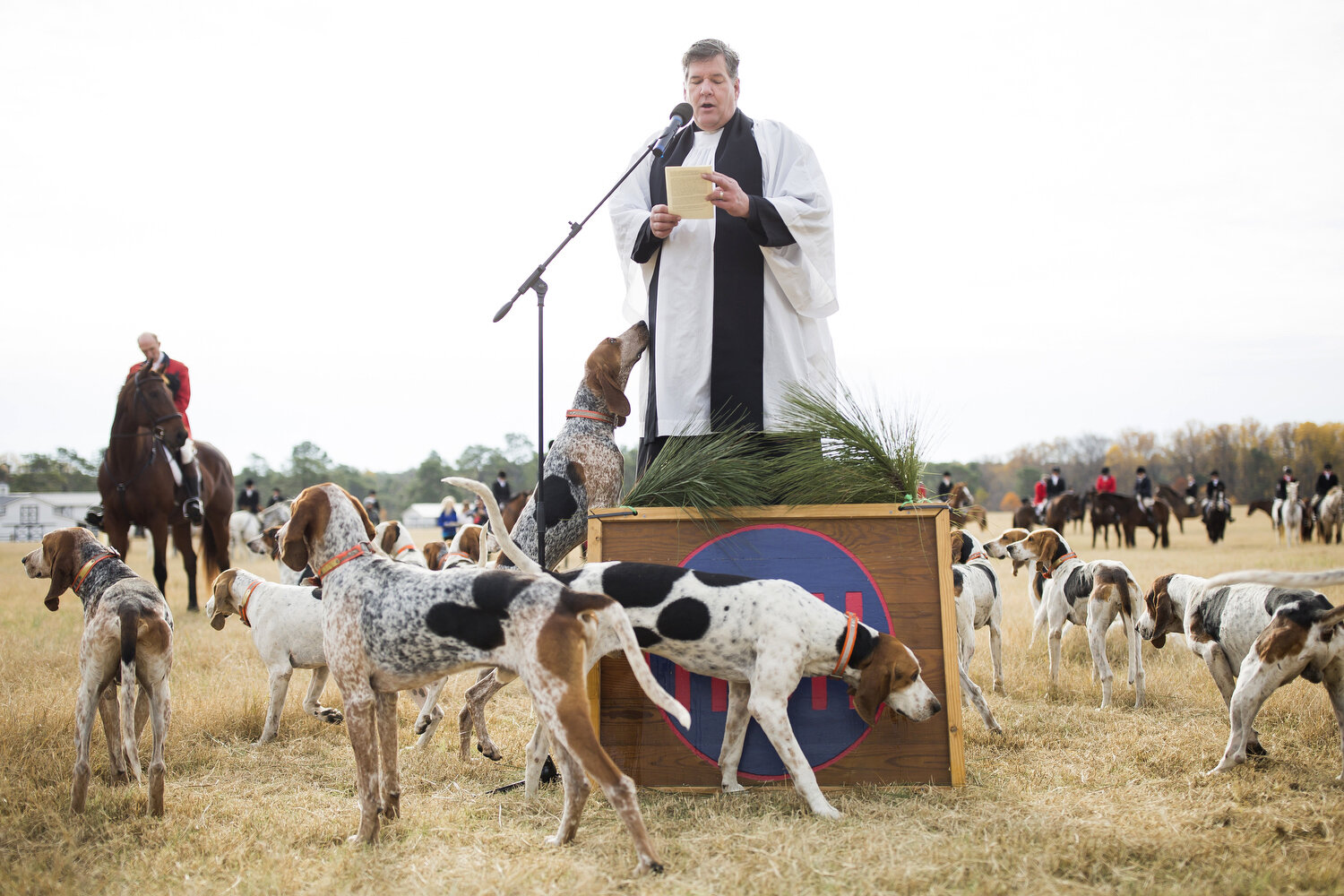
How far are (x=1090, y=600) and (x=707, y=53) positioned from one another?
13.1 ft

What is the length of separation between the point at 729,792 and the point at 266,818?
1.76 metres

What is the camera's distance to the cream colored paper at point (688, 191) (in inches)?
146

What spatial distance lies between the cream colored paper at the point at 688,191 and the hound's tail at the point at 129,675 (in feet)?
9.03

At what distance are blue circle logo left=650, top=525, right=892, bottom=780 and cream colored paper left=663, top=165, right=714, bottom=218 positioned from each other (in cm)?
135

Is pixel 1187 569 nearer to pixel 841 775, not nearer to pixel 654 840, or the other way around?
pixel 841 775

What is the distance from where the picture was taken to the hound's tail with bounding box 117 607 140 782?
3617 mm

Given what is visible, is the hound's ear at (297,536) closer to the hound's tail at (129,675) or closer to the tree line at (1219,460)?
the hound's tail at (129,675)

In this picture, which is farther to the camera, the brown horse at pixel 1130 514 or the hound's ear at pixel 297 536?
the brown horse at pixel 1130 514

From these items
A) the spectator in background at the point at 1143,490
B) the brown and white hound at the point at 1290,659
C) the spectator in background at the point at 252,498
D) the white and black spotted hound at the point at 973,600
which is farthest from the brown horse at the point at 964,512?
the spectator in background at the point at 252,498

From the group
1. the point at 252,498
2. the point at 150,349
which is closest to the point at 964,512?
the point at 150,349

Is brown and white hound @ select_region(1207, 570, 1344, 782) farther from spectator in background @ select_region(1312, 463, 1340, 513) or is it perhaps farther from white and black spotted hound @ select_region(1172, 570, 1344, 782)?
spectator in background @ select_region(1312, 463, 1340, 513)

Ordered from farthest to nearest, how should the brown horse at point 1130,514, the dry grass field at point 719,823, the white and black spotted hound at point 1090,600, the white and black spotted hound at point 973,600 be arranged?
1. the brown horse at point 1130,514
2. the white and black spotted hound at point 1090,600
3. the white and black spotted hound at point 973,600
4. the dry grass field at point 719,823

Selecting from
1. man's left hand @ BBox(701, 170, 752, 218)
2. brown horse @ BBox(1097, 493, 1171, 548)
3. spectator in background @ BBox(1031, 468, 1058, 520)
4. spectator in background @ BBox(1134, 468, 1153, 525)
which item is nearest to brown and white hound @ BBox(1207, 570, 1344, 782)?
man's left hand @ BBox(701, 170, 752, 218)

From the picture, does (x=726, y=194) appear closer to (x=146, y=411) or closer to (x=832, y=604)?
(x=832, y=604)
